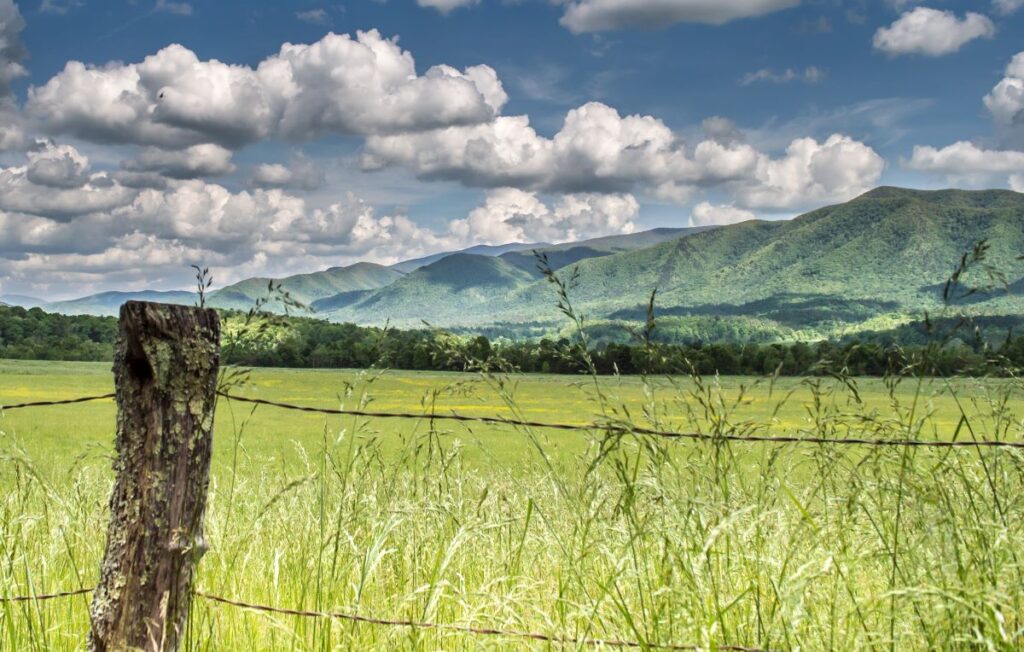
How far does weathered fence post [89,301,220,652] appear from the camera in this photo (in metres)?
3.21

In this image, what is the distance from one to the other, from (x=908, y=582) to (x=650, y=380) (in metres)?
1.48

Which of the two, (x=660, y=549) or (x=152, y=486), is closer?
(x=152, y=486)

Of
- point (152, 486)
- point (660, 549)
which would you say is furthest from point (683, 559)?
point (152, 486)

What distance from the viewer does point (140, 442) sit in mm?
3221

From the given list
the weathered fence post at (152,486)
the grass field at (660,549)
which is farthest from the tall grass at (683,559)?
the weathered fence post at (152,486)

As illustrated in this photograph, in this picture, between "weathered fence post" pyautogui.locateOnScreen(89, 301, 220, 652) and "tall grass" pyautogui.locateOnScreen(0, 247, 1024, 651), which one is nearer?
"tall grass" pyautogui.locateOnScreen(0, 247, 1024, 651)

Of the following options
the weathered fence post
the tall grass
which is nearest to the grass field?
the tall grass

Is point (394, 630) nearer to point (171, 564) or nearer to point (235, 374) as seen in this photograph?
point (171, 564)

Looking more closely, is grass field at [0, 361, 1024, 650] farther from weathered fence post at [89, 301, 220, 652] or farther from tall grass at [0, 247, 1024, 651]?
weathered fence post at [89, 301, 220, 652]

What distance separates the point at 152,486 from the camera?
10.5 feet

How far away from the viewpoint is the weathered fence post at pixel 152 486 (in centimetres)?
321

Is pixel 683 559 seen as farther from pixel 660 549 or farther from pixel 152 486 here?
pixel 152 486

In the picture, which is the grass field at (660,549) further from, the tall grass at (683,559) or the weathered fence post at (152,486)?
the weathered fence post at (152,486)

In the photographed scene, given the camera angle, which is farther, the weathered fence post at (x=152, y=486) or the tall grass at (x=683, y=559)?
the weathered fence post at (x=152, y=486)
